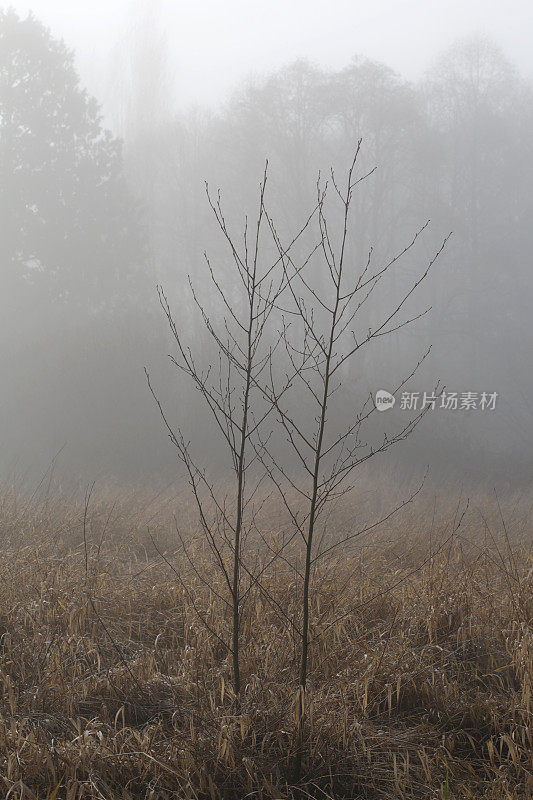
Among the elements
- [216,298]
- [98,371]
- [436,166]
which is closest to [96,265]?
[98,371]

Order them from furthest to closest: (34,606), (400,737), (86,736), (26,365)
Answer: (26,365) → (34,606) → (400,737) → (86,736)

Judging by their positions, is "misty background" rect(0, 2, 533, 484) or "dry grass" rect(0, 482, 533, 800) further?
"misty background" rect(0, 2, 533, 484)

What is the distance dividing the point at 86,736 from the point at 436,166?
22.3m

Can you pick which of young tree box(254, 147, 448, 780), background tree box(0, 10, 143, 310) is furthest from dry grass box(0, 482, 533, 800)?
background tree box(0, 10, 143, 310)

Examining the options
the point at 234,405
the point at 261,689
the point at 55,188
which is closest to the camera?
the point at 261,689

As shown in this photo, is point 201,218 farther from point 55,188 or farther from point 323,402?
point 323,402

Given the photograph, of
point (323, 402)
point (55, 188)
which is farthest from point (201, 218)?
point (323, 402)

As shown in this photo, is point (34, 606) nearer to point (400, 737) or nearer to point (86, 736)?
point (86, 736)

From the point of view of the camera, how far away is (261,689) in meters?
2.83

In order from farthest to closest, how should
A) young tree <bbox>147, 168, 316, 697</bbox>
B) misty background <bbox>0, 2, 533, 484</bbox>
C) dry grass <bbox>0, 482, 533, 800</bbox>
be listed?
1. misty background <bbox>0, 2, 533, 484</bbox>
2. young tree <bbox>147, 168, 316, 697</bbox>
3. dry grass <bbox>0, 482, 533, 800</bbox>

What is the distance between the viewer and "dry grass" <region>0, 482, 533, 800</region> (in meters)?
2.43

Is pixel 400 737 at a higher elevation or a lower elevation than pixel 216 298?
lower

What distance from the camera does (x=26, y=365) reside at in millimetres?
13461

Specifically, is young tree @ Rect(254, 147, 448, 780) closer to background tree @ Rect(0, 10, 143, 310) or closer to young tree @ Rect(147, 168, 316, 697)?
young tree @ Rect(147, 168, 316, 697)
